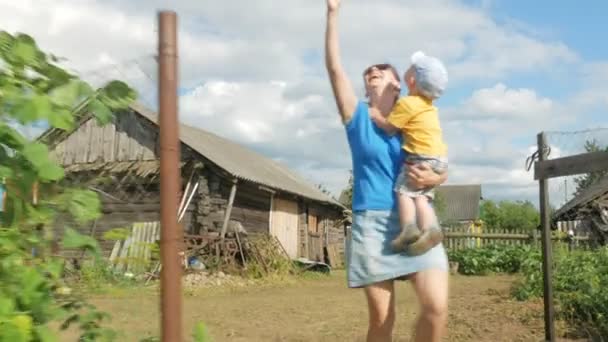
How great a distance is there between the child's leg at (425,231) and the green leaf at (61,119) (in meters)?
1.50

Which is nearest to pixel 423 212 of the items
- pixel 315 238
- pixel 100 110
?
pixel 100 110

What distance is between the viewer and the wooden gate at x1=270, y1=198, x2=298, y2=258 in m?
19.3

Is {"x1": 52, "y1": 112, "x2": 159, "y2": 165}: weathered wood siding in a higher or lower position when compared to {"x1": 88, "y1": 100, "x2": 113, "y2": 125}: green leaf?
higher

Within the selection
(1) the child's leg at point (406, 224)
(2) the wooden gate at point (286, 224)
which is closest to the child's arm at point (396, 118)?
(1) the child's leg at point (406, 224)

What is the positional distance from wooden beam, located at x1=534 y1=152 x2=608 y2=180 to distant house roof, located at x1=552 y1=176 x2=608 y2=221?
1758cm

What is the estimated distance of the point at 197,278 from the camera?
14.4m

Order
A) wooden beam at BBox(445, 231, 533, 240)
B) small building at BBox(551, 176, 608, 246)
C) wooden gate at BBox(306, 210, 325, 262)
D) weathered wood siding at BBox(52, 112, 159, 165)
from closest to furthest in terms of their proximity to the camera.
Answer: weathered wood siding at BBox(52, 112, 159, 165), wooden beam at BBox(445, 231, 533, 240), small building at BBox(551, 176, 608, 246), wooden gate at BBox(306, 210, 325, 262)

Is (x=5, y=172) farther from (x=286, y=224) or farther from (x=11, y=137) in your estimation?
(x=286, y=224)

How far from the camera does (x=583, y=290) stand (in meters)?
6.71

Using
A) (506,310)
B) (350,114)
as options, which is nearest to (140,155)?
(506,310)

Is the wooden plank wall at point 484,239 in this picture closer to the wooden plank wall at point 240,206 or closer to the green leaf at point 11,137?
the wooden plank wall at point 240,206

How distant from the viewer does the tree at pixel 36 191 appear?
190 centimetres

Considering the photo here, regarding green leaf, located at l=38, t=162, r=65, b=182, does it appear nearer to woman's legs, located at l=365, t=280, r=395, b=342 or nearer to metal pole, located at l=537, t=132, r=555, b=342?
woman's legs, located at l=365, t=280, r=395, b=342

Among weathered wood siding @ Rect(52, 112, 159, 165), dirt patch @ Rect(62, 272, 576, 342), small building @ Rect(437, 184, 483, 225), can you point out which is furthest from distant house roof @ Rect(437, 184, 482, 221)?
dirt patch @ Rect(62, 272, 576, 342)
